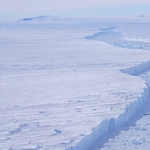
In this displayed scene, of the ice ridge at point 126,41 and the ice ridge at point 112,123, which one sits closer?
the ice ridge at point 112,123

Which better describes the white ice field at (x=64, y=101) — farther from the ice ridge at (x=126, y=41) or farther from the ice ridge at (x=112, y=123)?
the ice ridge at (x=126, y=41)

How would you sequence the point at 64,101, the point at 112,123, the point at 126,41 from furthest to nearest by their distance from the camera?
the point at 126,41
the point at 64,101
the point at 112,123

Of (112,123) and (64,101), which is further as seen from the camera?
(64,101)

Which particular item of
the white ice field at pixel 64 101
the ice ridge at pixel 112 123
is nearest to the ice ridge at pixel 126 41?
the white ice field at pixel 64 101

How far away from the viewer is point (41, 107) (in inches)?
192

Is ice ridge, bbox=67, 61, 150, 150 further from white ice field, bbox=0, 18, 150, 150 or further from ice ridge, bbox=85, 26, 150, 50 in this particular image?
ice ridge, bbox=85, 26, 150, 50

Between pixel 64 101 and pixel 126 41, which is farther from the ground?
pixel 64 101

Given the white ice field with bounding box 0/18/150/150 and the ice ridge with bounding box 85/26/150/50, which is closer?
the white ice field with bounding box 0/18/150/150

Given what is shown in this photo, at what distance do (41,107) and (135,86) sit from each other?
6.76 ft

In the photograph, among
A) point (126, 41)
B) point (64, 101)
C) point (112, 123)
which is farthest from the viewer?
point (126, 41)

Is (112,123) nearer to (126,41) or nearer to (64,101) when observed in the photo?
(64,101)

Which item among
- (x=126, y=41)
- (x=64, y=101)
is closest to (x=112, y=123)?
(x=64, y=101)

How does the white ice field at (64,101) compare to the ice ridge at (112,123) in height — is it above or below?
above

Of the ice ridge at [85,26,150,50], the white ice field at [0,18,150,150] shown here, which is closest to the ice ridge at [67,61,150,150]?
the white ice field at [0,18,150,150]
